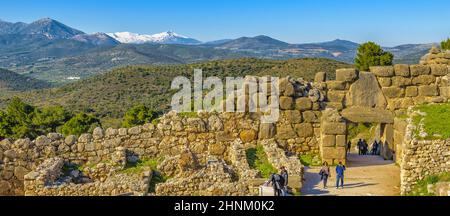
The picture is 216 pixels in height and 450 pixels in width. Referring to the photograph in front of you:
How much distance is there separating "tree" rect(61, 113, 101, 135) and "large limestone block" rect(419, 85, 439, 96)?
21.1 meters

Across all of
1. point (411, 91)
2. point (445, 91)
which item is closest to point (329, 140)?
point (411, 91)

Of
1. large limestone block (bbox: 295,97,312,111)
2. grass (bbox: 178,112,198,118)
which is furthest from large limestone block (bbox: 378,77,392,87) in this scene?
grass (bbox: 178,112,198,118)

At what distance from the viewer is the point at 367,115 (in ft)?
59.4

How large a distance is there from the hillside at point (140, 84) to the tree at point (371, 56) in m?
12.5

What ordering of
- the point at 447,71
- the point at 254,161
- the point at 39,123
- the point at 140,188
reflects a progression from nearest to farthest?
1. the point at 140,188
2. the point at 254,161
3. the point at 447,71
4. the point at 39,123

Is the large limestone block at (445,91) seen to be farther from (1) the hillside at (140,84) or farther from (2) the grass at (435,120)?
(1) the hillside at (140,84)

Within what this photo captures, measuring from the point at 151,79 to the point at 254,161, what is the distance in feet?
174

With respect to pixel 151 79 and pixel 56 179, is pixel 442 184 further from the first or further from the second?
pixel 151 79

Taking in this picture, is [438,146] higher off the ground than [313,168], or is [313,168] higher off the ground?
[438,146]

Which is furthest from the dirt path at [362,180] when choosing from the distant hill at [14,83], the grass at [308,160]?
the distant hill at [14,83]

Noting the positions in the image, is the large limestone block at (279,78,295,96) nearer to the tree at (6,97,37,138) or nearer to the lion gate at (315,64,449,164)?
the lion gate at (315,64,449,164)

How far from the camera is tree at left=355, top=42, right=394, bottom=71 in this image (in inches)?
1565

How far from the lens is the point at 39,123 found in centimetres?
3691
